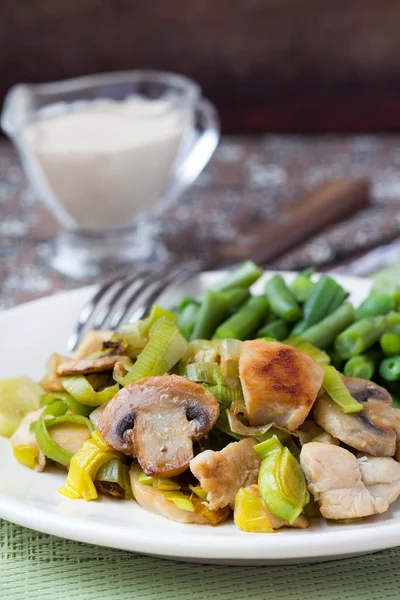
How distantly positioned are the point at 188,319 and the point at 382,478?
991 millimetres

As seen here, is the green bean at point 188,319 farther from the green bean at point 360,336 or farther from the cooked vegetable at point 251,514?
the cooked vegetable at point 251,514

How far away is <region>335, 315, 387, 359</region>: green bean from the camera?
8.47 ft

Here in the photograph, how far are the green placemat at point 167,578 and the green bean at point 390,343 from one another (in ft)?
2.37

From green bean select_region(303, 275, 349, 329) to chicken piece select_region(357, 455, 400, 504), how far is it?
81 cm

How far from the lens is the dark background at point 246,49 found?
6.96m

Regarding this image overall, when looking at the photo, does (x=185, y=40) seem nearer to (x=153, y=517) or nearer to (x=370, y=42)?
(x=370, y=42)

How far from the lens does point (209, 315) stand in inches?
108

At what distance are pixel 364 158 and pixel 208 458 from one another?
3.80m

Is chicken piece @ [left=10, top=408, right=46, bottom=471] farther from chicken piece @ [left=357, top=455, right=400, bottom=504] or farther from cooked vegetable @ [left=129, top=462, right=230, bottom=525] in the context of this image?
chicken piece @ [left=357, top=455, right=400, bottom=504]

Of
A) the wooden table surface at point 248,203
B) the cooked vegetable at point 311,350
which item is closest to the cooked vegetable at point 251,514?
the cooked vegetable at point 311,350

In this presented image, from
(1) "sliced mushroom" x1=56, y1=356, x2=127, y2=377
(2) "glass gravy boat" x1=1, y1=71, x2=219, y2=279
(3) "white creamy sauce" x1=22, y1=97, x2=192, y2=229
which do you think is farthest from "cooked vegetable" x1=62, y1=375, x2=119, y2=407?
(3) "white creamy sauce" x1=22, y1=97, x2=192, y2=229

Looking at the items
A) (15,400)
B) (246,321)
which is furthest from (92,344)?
(246,321)

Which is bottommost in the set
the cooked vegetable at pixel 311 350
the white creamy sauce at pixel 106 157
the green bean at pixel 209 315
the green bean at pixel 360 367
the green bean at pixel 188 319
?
the white creamy sauce at pixel 106 157

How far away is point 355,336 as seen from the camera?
2590 mm
